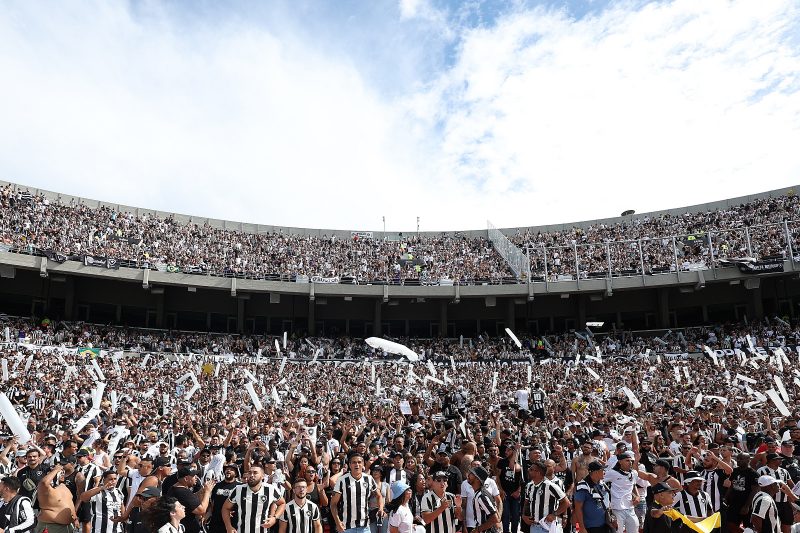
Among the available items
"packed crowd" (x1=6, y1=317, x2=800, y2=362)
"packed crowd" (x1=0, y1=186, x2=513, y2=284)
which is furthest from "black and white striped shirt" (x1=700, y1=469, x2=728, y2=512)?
"packed crowd" (x1=0, y1=186, x2=513, y2=284)

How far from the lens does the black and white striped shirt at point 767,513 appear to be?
21.9 feet

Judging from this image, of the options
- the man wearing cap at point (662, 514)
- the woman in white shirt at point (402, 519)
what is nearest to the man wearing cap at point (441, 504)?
the woman in white shirt at point (402, 519)

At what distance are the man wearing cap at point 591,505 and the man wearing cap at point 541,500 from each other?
0.29m

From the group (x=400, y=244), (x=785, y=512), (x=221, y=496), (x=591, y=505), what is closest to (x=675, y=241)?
(x=400, y=244)

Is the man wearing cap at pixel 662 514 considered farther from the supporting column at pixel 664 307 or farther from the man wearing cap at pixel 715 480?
the supporting column at pixel 664 307

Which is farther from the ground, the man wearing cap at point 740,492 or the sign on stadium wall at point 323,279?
the sign on stadium wall at point 323,279

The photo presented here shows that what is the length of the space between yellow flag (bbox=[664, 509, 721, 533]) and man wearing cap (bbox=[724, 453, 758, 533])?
1486 mm

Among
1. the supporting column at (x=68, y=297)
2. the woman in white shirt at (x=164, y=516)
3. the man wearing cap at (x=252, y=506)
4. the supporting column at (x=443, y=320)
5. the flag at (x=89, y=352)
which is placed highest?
the supporting column at (x=68, y=297)

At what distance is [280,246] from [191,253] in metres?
6.80

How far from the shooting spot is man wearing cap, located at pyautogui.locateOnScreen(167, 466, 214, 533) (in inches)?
254

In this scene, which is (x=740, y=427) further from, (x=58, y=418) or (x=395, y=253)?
(x=395, y=253)

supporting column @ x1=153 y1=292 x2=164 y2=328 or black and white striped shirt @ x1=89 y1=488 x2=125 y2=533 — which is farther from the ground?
supporting column @ x1=153 y1=292 x2=164 y2=328

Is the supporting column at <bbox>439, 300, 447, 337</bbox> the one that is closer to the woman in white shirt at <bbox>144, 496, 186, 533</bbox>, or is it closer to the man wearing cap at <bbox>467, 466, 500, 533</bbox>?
the man wearing cap at <bbox>467, 466, 500, 533</bbox>

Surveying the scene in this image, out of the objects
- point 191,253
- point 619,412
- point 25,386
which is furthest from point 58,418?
point 191,253
